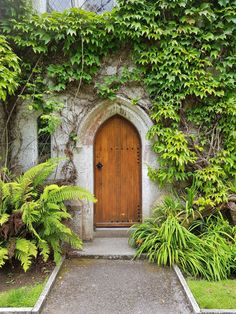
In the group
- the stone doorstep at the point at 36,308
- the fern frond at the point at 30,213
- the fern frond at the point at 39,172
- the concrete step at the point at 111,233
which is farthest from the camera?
the concrete step at the point at 111,233

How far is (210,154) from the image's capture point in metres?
4.92

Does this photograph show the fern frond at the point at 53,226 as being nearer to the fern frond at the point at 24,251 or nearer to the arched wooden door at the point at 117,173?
the fern frond at the point at 24,251

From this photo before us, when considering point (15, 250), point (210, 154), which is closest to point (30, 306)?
point (15, 250)

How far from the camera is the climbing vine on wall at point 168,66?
461 centimetres

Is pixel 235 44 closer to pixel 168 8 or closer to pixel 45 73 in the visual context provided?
pixel 168 8

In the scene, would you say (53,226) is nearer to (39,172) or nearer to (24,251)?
(24,251)

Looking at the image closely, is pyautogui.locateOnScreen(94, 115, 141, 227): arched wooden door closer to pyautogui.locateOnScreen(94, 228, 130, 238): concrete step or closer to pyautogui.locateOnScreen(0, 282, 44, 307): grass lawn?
pyautogui.locateOnScreen(94, 228, 130, 238): concrete step

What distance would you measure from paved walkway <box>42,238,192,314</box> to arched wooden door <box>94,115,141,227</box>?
102 cm

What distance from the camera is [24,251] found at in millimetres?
3518

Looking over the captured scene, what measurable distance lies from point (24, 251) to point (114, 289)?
1300 mm

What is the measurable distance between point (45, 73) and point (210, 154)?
3446 millimetres

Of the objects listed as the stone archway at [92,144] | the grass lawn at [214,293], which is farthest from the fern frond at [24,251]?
the grass lawn at [214,293]

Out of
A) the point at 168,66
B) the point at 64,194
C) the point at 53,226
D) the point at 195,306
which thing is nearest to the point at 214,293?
the point at 195,306

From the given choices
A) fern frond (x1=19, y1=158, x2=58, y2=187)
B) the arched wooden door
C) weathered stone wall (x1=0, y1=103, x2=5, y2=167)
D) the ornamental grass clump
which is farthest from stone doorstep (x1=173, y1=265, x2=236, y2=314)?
weathered stone wall (x1=0, y1=103, x2=5, y2=167)
